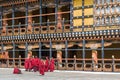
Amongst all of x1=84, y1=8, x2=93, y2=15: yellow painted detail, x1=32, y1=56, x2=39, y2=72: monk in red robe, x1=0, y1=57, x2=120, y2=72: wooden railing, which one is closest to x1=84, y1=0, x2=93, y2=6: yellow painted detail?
x1=84, y1=8, x2=93, y2=15: yellow painted detail

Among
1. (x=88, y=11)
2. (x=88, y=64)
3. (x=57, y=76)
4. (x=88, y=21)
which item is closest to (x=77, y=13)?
(x=88, y=11)

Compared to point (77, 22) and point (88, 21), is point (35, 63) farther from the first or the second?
point (88, 21)

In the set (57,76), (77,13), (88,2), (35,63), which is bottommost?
(57,76)

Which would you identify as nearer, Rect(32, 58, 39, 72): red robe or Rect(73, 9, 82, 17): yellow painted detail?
Rect(32, 58, 39, 72): red robe

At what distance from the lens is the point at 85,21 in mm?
28438

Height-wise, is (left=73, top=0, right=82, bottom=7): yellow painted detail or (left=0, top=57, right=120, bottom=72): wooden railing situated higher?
(left=73, top=0, right=82, bottom=7): yellow painted detail

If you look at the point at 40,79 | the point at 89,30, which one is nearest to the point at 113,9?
the point at 89,30

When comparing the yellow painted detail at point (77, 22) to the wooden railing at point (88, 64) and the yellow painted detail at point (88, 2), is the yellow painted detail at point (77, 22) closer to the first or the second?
the yellow painted detail at point (88, 2)

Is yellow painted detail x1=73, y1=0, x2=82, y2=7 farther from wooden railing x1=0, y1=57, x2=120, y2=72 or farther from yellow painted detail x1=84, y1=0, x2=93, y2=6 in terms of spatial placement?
wooden railing x1=0, y1=57, x2=120, y2=72

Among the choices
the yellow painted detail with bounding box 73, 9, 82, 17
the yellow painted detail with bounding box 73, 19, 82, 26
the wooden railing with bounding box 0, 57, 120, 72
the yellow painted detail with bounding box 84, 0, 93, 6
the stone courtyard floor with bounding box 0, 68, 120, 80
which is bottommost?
the stone courtyard floor with bounding box 0, 68, 120, 80

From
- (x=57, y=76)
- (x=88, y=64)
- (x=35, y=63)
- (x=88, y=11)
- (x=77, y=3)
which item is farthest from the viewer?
(x=88, y=64)

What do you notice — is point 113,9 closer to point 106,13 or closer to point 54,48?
point 106,13

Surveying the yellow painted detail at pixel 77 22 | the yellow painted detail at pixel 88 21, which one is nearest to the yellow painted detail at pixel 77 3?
the yellow painted detail at pixel 77 22

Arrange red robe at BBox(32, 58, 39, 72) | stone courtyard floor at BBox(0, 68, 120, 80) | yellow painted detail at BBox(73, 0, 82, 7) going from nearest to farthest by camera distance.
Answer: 1. stone courtyard floor at BBox(0, 68, 120, 80)
2. red robe at BBox(32, 58, 39, 72)
3. yellow painted detail at BBox(73, 0, 82, 7)
